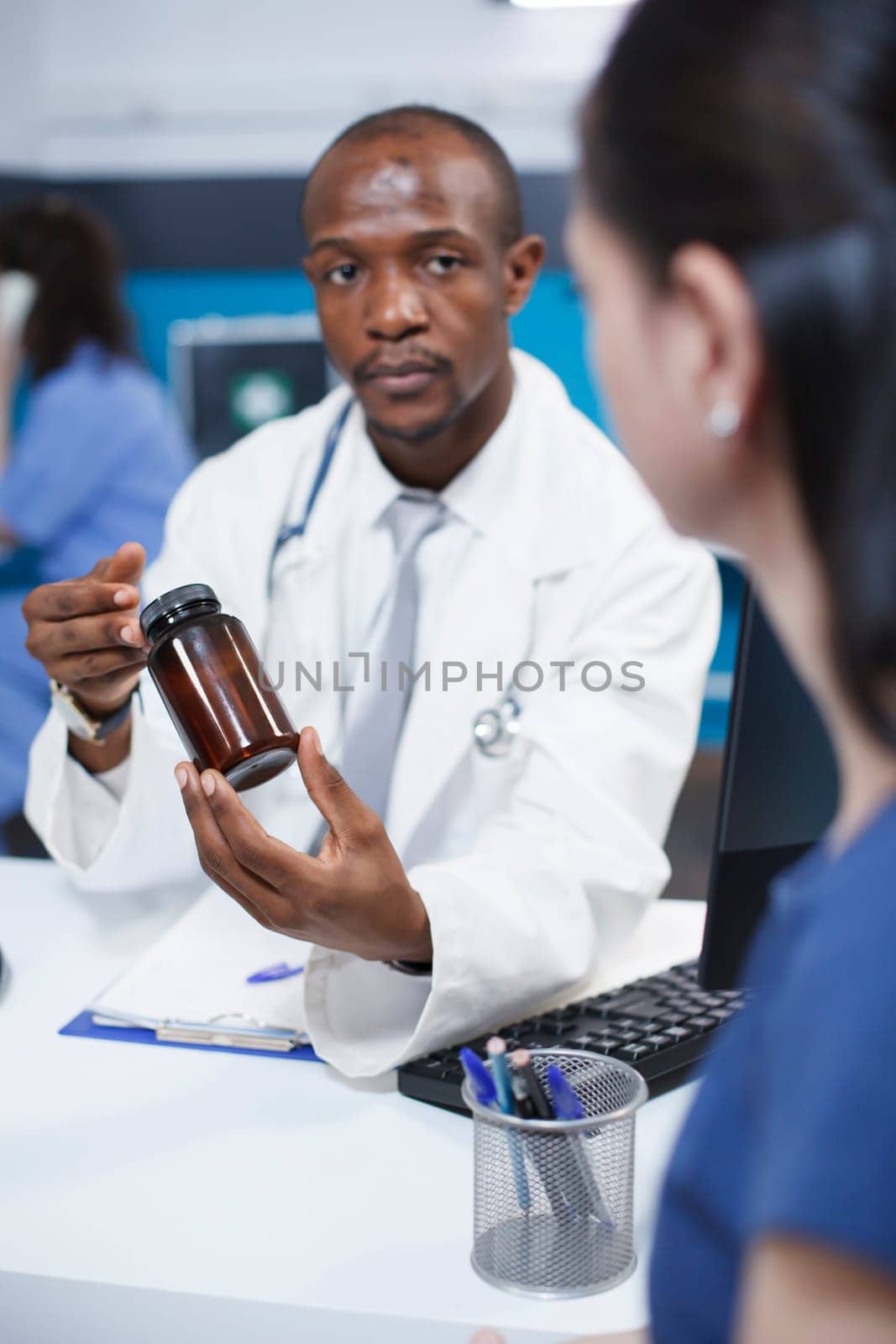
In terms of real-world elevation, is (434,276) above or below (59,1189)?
above

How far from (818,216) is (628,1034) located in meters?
0.69

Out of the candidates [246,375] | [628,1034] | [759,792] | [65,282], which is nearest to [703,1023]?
[628,1034]

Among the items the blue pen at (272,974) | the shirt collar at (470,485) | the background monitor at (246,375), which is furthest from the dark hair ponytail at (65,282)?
the blue pen at (272,974)

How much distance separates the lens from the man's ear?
4.76ft

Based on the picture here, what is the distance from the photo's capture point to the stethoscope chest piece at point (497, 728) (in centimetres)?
133

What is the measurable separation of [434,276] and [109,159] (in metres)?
3.50

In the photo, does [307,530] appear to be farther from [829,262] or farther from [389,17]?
[389,17]

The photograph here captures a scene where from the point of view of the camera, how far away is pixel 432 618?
1.44 metres

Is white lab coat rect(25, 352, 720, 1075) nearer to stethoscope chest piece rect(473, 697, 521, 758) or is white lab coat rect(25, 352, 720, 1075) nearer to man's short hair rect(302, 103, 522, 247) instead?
stethoscope chest piece rect(473, 697, 521, 758)

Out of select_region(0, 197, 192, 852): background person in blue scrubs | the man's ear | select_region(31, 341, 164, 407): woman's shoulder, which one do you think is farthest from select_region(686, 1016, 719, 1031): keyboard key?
select_region(31, 341, 164, 407): woman's shoulder

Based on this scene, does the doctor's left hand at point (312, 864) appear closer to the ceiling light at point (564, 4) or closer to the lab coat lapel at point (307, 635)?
the lab coat lapel at point (307, 635)

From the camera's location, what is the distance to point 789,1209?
14.9 inches

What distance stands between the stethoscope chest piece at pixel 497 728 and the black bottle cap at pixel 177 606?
1.39 feet

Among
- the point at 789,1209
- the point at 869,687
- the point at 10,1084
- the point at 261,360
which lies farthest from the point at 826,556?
the point at 261,360
